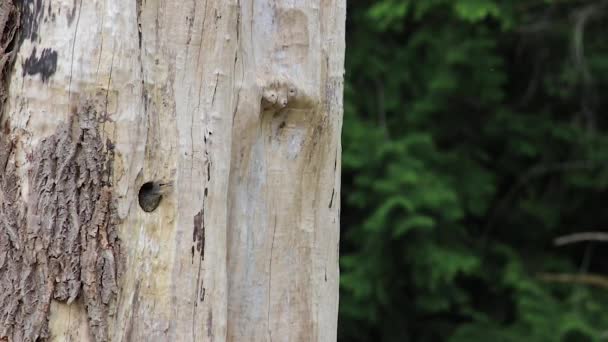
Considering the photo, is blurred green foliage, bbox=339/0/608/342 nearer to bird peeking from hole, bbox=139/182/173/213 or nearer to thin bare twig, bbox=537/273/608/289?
thin bare twig, bbox=537/273/608/289

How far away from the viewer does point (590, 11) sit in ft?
17.0

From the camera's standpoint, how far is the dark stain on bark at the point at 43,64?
1.61 metres

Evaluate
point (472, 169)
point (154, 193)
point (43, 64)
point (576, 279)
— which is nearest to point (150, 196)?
point (154, 193)

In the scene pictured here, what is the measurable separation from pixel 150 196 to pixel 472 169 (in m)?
3.84

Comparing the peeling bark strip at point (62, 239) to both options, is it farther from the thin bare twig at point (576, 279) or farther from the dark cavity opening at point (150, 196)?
the thin bare twig at point (576, 279)

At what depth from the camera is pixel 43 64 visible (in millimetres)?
1621

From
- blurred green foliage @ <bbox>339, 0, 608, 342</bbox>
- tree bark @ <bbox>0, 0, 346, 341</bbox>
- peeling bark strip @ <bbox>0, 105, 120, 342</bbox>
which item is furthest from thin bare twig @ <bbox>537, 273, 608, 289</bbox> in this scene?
peeling bark strip @ <bbox>0, 105, 120, 342</bbox>

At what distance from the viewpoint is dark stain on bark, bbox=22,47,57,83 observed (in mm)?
1614

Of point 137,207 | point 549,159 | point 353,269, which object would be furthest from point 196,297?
point 549,159

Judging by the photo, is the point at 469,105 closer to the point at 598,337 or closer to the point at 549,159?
the point at 549,159

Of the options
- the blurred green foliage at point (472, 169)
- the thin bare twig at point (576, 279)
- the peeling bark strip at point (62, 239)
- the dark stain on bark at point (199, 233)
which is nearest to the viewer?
the peeling bark strip at point (62, 239)

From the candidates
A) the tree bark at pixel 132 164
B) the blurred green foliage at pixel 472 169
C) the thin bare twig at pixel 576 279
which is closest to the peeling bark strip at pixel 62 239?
the tree bark at pixel 132 164

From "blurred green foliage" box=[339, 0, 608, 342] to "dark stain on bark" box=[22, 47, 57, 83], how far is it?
3.22 metres

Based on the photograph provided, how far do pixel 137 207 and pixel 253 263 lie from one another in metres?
0.35
